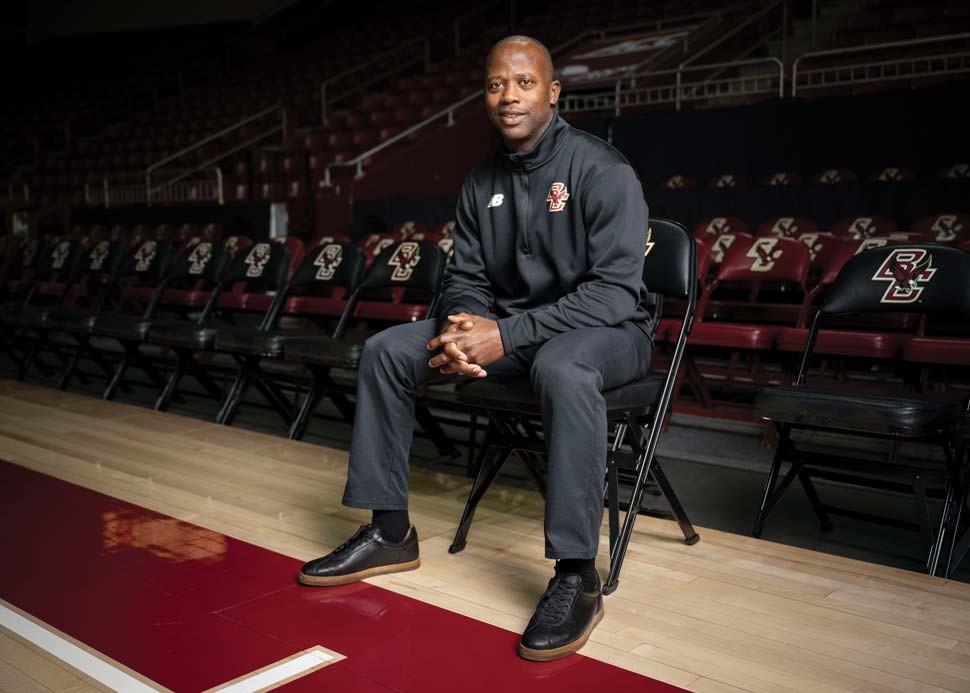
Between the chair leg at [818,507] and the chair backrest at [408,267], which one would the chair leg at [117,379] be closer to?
the chair backrest at [408,267]

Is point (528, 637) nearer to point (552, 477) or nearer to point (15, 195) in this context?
point (552, 477)

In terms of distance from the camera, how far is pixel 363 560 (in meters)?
2.12

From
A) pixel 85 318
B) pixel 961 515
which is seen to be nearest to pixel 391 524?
pixel 961 515

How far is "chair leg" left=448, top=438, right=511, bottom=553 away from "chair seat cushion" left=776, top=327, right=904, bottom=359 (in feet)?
5.21

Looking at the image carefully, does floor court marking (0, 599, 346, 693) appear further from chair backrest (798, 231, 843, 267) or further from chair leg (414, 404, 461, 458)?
chair backrest (798, 231, 843, 267)

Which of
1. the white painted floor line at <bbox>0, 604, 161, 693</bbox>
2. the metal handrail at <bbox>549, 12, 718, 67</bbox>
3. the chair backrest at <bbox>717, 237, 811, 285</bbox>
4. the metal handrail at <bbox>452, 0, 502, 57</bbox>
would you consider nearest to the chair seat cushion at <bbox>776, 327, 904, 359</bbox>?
the chair backrest at <bbox>717, 237, 811, 285</bbox>

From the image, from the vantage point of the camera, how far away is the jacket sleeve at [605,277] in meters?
2.11

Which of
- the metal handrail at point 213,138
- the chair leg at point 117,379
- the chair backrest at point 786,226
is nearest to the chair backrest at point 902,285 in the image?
the chair backrest at point 786,226

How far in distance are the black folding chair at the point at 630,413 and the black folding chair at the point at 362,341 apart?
96cm

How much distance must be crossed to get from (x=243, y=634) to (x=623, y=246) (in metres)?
1.20

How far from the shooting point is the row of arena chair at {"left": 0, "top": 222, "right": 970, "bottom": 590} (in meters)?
2.25

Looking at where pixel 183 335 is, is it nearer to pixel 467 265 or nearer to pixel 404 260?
pixel 404 260

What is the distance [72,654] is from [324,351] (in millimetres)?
1785

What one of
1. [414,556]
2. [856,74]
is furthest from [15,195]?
[414,556]
